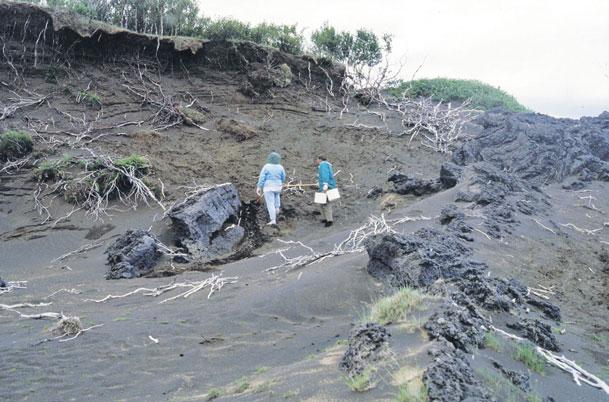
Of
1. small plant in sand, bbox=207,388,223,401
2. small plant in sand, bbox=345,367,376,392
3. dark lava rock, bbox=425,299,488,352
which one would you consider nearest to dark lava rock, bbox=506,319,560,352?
dark lava rock, bbox=425,299,488,352

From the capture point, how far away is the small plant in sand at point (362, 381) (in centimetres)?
366

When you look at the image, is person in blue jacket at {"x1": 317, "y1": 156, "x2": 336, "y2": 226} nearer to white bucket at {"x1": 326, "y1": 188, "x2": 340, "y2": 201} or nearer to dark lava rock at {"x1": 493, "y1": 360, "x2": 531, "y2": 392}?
white bucket at {"x1": 326, "y1": 188, "x2": 340, "y2": 201}

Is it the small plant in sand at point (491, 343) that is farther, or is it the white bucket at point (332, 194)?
the white bucket at point (332, 194)

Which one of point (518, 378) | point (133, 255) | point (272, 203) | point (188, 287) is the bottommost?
point (133, 255)

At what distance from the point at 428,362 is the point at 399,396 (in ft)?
1.38

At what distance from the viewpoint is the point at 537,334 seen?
196 inches

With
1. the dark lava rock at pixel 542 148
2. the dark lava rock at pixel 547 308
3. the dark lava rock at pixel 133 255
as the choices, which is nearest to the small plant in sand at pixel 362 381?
the dark lava rock at pixel 547 308

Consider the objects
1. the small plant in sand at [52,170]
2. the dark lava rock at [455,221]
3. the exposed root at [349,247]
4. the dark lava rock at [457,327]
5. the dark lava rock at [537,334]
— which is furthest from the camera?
the small plant in sand at [52,170]

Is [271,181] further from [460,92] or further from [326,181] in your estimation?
[460,92]

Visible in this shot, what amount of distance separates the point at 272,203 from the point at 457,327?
28.3 feet

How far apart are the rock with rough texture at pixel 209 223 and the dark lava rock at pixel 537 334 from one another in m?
6.71

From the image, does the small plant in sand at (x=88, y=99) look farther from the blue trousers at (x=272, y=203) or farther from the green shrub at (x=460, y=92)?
the green shrub at (x=460, y=92)

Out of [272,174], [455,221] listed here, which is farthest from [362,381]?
[272,174]

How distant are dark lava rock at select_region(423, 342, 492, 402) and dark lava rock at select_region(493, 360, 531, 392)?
284mm
